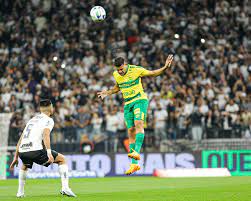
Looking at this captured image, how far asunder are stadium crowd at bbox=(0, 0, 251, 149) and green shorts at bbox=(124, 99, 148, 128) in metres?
8.03

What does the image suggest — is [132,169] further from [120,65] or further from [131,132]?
[120,65]

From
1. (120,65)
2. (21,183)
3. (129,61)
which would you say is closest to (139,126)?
(120,65)

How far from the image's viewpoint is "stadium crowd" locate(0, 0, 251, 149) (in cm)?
2478

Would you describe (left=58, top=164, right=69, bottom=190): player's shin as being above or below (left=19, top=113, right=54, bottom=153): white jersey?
below

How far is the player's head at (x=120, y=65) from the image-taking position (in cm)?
1565

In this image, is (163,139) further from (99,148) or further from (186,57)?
(186,57)

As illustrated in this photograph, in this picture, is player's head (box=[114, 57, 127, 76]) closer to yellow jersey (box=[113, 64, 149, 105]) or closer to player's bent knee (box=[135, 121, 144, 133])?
yellow jersey (box=[113, 64, 149, 105])

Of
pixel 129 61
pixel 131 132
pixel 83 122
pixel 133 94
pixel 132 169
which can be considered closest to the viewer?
pixel 132 169

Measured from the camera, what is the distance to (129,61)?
29.5 metres

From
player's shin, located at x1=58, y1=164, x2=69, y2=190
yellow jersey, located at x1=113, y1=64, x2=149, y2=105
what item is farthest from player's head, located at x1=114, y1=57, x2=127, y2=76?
player's shin, located at x1=58, y1=164, x2=69, y2=190

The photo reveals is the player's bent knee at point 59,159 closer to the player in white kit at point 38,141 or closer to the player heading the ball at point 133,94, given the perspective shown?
the player in white kit at point 38,141

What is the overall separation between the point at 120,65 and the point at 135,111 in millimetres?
1071

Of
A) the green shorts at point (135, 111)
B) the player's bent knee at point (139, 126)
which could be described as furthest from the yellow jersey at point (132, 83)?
the player's bent knee at point (139, 126)

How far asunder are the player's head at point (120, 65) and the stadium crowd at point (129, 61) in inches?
327
